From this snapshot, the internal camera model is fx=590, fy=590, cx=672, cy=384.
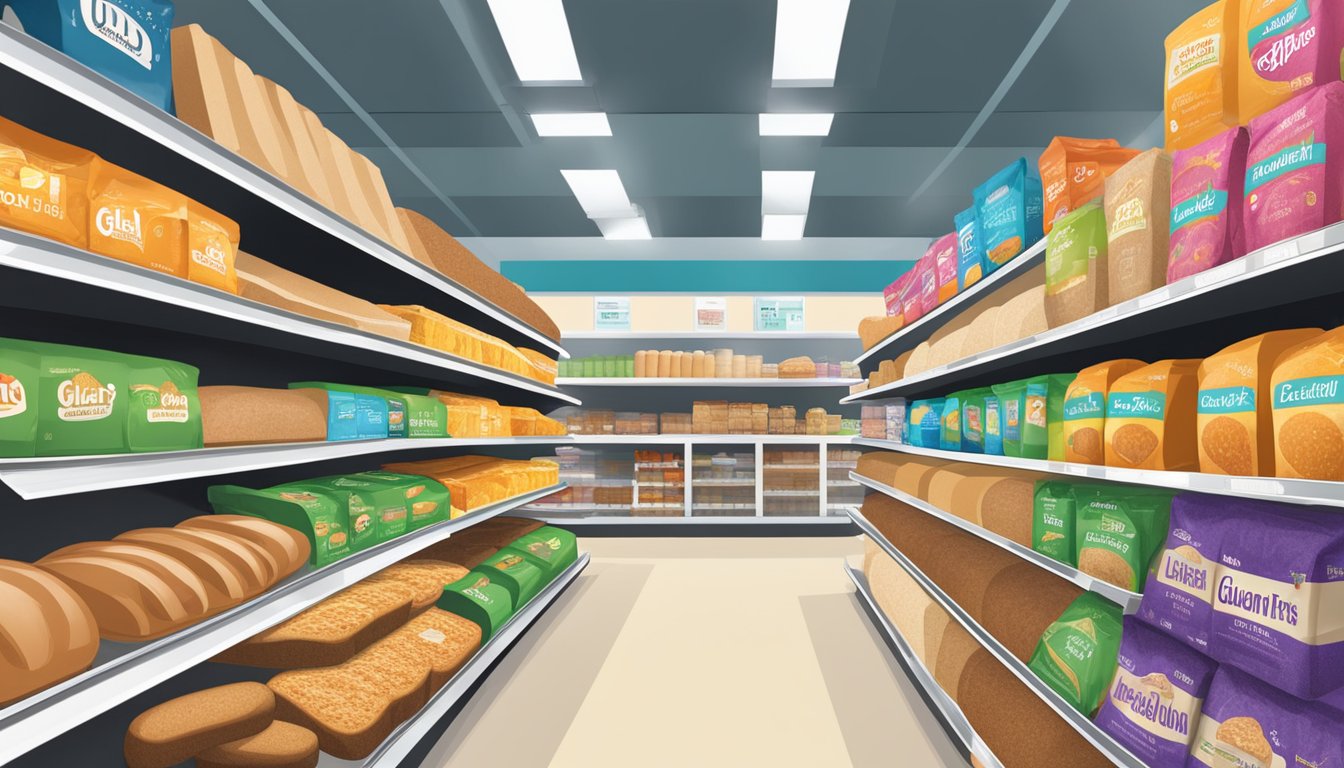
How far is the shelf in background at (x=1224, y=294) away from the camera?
3.02 feet

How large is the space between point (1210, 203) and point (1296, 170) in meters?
0.17

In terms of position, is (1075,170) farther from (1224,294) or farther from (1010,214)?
(1224,294)

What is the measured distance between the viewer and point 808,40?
371cm

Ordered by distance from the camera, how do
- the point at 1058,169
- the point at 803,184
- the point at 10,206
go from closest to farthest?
the point at 10,206 → the point at 1058,169 → the point at 803,184

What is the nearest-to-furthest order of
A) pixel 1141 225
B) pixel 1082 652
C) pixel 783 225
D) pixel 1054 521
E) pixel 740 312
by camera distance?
pixel 1141 225
pixel 1082 652
pixel 1054 521
pixel 783 225
pixel 740 312

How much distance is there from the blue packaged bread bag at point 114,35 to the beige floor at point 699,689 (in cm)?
221

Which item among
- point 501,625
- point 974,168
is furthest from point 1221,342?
point 974,168

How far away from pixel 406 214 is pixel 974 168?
4939mm

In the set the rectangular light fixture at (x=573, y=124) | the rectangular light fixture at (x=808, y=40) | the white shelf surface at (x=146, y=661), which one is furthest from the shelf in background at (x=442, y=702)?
the rectangular light fixture at (x=808, y=40)

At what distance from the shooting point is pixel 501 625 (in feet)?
9.18

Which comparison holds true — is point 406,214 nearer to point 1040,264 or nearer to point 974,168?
point 1040,264

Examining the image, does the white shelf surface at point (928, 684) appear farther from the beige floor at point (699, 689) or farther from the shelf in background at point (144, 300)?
the shelf in background at point (144, 300)

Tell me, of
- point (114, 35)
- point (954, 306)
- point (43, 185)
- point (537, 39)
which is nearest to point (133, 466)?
point (43, 185)

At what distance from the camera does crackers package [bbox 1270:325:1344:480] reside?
0.89m
